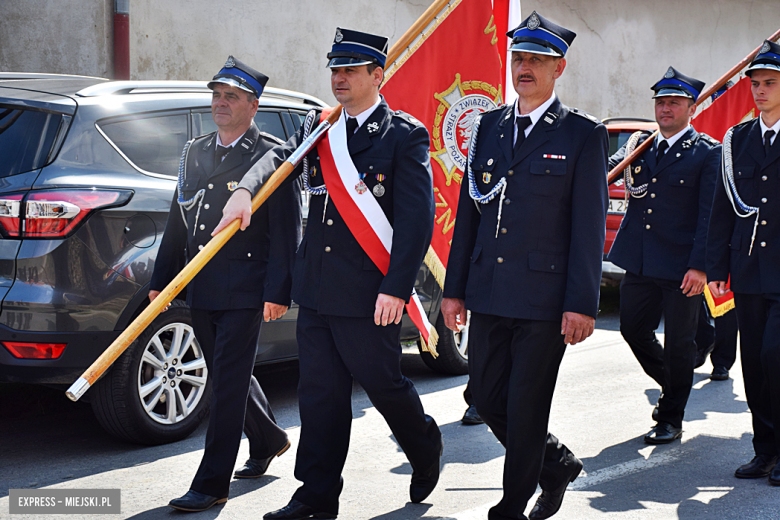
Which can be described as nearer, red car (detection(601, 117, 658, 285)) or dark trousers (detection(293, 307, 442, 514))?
dark trousers (detection(293, 307, 442, 514))

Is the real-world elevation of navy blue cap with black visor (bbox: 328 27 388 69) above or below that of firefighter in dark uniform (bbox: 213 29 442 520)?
above

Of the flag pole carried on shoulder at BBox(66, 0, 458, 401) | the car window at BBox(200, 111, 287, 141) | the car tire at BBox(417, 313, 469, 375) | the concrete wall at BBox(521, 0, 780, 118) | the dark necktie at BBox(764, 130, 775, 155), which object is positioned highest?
the concrete wall at BBox(521, 0, 780, 118)

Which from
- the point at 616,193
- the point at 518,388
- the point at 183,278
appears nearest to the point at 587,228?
the point at 518,388

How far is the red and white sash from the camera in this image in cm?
366

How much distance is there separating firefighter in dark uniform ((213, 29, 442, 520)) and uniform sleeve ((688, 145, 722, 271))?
1950mm

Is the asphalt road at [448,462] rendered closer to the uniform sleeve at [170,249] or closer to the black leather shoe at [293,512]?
the black leather shoe at [293,512]

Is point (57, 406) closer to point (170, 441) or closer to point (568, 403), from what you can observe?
point (170, 441)

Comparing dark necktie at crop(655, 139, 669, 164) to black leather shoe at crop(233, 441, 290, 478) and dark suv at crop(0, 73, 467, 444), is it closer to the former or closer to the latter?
dark suv at crop(0, 73, 467, 444)

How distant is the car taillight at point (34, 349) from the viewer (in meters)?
4.16

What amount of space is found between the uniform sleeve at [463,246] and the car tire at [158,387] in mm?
1541

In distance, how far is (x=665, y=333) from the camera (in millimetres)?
5156

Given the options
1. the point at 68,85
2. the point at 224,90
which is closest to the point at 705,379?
the point at 224,90

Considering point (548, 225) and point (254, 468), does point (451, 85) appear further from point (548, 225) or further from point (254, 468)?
point (254, 468)

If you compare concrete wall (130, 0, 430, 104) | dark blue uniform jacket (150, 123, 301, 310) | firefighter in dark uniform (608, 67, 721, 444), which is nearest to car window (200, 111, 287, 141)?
dark blue uniform jacket (150, 123, 301, 310)
